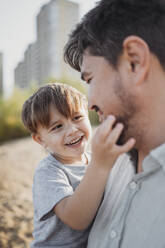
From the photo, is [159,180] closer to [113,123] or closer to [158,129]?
[158,129]

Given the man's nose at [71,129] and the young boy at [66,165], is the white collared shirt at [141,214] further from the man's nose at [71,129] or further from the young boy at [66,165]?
the man's nose at [71,129]

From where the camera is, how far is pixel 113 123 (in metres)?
1.49

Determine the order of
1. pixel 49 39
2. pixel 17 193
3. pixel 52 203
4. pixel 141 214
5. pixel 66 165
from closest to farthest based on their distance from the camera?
pixel 141 214 → pixel 52 203 → pixel 66 165 → pixel 17 193 → pixel 49 39

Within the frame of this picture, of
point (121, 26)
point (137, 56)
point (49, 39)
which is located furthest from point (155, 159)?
point (49, 39)

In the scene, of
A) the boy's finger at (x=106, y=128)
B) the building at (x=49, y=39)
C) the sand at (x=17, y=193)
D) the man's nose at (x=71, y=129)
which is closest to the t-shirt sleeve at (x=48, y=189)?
the man's nose at (x=71, y=129)

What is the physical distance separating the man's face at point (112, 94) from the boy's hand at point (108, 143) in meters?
0.06

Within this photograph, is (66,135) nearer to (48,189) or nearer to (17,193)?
(48,189)

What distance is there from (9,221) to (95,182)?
4.13 metres

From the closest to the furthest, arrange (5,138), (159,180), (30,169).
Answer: (159,180) < (30,169) < (5,138)

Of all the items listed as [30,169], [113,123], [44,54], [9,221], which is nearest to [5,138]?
[30,169]

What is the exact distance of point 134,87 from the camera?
4.65 feet

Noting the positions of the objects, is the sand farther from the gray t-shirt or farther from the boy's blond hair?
the boy's blond hair

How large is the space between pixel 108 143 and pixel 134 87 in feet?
1.06

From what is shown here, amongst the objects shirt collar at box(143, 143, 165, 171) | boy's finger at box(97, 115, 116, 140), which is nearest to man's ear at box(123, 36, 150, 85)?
boy's finger at box(97, 115, 116, 140)
